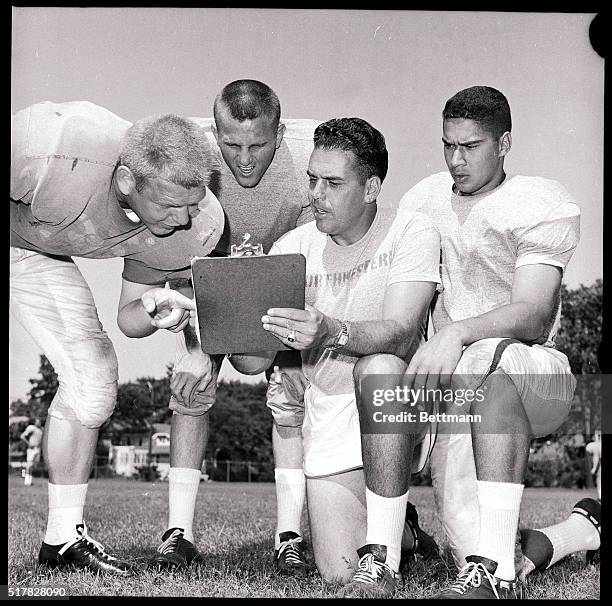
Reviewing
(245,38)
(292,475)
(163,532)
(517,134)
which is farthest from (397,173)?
(163,532)

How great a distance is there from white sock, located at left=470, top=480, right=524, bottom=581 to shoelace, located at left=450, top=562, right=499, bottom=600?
0.11 ft

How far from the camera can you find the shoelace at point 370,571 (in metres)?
3.60

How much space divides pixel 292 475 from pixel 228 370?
49 centimetres

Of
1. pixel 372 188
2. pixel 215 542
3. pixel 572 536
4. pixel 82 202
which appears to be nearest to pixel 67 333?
pixel 82 202

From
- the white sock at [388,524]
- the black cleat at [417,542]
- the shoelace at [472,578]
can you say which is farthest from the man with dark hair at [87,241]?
the shoelace at [472,578]

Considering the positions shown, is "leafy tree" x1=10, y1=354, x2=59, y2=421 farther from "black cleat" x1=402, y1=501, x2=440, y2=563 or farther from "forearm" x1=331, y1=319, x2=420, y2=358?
"black cleat" x1=402, y1=501, x2=440, y2=563

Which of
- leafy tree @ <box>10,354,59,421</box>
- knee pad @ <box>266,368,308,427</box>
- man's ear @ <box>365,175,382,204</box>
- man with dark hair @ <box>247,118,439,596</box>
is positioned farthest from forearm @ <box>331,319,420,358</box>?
leafy tree @ <box>10,354,59,421</box>

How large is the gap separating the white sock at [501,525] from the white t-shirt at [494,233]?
634 millimetres

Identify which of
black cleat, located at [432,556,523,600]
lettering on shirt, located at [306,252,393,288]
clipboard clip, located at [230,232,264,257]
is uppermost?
clipboard clip, located at [230,232,264,257]

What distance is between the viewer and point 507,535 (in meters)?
3.59

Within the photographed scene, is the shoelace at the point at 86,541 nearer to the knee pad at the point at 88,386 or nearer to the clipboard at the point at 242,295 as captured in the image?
the knee pad at the point at 88,386

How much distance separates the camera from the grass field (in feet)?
12.5

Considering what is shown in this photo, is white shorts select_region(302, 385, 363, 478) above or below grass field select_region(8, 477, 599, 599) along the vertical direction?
above

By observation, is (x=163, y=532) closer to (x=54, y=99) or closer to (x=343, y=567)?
(x=343, y=567)
